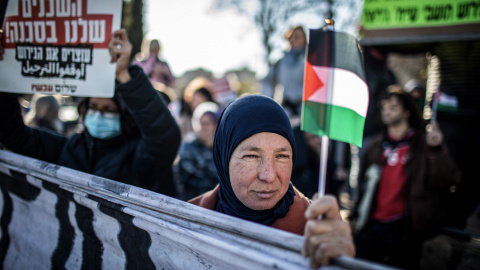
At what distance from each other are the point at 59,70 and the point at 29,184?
28.8 inches

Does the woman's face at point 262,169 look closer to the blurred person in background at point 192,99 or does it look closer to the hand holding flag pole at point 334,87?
the hand holding flag pole at point 334,87

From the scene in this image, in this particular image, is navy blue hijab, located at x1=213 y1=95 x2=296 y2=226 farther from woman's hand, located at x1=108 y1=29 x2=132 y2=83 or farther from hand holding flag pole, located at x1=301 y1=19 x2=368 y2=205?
woman's hand, located at x1=108 y1=29 x2=132 y2=83

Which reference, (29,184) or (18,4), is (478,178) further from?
(18,4)

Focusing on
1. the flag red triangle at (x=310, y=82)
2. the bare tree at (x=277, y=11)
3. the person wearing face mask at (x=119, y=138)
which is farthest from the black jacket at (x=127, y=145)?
the bare tree at (x=277, y=11)

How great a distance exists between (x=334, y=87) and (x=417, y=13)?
4.07 metres

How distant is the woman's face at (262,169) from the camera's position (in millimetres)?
1466

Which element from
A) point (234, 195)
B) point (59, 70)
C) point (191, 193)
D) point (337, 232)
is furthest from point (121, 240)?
point (191, 193)

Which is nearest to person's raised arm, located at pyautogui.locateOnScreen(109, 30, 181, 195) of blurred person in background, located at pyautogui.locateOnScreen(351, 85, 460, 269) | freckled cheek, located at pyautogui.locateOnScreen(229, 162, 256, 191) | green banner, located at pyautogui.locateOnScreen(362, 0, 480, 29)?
freckled cheek, located at pyautogui.locateOnScreen(229, 162, 256, 191)

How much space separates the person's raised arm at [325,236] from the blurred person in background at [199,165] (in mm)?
2482

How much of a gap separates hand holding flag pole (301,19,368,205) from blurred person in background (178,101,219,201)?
7.27ft

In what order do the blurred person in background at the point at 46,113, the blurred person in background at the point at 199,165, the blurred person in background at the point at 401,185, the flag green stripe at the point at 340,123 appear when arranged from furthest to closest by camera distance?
→ the blurred person in background at the point at 46,113, the blurred person in background at the point at 199,165, the blurred person in background at the point at 401,185, the flag green stripe at the point at 340,123

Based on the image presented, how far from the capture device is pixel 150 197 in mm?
1374

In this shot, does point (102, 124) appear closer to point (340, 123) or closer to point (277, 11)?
point (340, 123)

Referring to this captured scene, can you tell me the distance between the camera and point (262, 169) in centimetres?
146
